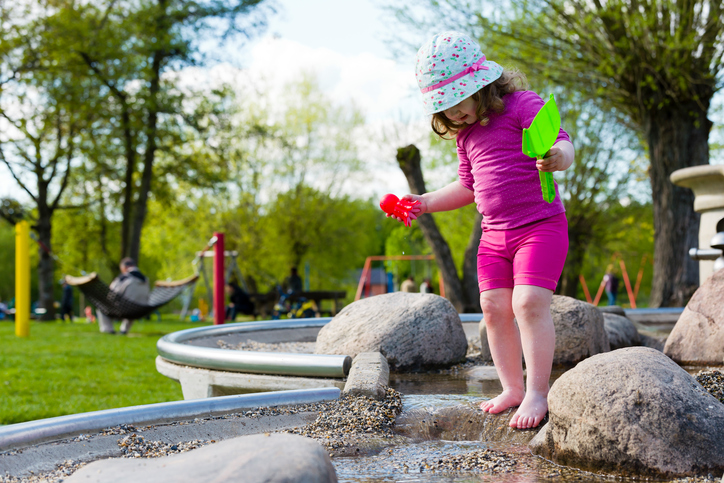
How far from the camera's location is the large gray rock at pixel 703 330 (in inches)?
145

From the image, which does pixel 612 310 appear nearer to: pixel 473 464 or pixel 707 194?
pixel 707 194

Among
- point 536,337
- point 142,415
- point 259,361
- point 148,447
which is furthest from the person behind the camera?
point 259,361

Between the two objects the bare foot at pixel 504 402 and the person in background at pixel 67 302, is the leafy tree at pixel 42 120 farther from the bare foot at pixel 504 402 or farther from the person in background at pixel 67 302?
the bare foot at pixel 504 402

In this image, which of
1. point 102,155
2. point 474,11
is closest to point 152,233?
point 102,155

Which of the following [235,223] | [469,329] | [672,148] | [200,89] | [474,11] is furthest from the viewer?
[235,223]

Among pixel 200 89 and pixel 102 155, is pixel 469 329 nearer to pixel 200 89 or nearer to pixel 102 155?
pixel 200 89

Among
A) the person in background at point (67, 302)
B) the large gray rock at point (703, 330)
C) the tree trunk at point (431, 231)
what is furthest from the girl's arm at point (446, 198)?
the person in background at point (67, 302)

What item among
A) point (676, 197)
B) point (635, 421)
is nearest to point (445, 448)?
point (635, 421)

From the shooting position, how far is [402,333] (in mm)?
3611

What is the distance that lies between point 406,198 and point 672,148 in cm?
831

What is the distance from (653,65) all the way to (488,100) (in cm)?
800

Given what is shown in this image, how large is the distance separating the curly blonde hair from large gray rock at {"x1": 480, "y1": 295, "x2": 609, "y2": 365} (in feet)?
4.71

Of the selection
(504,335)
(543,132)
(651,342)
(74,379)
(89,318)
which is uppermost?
(543,132)

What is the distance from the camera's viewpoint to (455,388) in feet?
9.94
